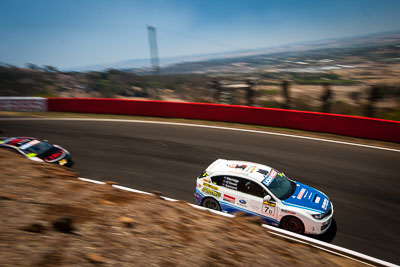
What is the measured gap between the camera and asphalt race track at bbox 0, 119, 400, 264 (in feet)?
24.8

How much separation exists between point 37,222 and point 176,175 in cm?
617

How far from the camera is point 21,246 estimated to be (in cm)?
373

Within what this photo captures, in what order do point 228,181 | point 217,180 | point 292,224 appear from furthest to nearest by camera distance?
point 217,180 → point 228,181 → point 292,224

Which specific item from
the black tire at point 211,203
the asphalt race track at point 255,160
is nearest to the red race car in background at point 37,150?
the asphalt race track at point 255,160

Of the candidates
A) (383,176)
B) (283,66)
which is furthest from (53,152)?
(283,66)

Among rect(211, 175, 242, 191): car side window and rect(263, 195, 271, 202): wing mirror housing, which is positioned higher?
rect(211, 175, 242, 191): car side window

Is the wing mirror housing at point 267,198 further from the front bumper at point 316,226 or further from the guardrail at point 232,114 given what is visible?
the guardrail at point 232,114

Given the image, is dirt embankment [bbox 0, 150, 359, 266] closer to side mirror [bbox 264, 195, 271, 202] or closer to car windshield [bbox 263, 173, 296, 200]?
side mirror [bbox 264, 195, 271, 202]

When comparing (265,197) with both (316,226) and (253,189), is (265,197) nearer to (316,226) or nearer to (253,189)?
(253,189)

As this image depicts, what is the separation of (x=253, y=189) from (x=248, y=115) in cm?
936

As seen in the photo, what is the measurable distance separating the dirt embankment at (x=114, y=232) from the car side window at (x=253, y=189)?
1123mm

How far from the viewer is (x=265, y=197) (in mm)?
7422

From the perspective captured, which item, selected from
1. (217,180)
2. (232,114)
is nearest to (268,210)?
(217,180)

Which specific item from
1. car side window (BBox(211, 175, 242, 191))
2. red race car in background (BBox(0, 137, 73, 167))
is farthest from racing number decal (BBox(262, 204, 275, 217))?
red race car in background (BBox(0, 137, 73, 167))
